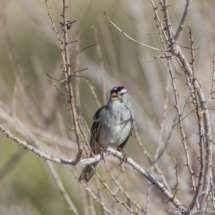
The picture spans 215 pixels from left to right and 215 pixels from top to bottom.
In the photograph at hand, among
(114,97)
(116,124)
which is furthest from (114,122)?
(114,97)

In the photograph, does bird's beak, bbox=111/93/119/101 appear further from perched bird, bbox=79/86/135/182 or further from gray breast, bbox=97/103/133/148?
gray breast, bbox=97/103/133/148

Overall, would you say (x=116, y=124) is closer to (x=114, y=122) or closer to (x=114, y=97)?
(x=114, y=122)

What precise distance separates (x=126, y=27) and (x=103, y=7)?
1.28m

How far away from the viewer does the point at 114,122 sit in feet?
13.8

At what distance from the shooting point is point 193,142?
16.6 feet

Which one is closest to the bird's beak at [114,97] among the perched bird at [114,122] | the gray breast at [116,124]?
the perched bird at [114,122]

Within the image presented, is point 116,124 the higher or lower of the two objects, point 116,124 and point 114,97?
the lower

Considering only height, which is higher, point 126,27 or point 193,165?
point 126,27

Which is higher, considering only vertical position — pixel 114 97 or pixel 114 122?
pixel 114 97

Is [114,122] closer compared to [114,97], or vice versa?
[114,122]

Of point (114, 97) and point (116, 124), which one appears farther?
point (114, 97)

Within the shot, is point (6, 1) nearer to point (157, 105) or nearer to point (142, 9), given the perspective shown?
point (142, 9)

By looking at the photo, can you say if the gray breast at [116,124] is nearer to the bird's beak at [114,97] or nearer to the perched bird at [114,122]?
the perched bird at [114,122]

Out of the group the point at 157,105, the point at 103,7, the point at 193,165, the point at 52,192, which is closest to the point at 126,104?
the point at 157,105
